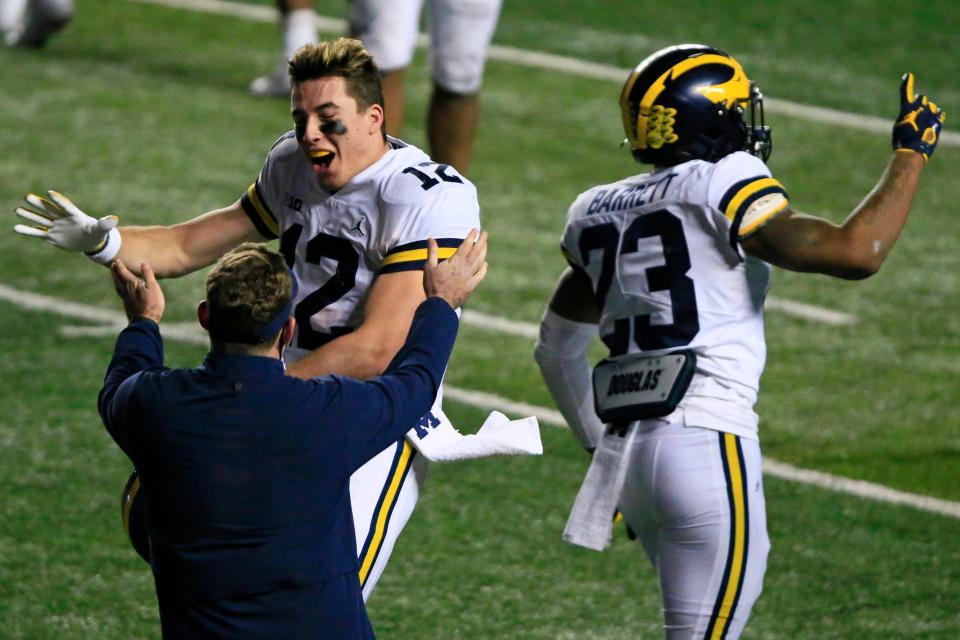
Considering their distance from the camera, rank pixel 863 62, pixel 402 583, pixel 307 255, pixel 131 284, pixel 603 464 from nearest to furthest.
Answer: pixel 131 284 < pixel 603 464 < pixel 307 255 < pixel 402 583 < pixel 863 62

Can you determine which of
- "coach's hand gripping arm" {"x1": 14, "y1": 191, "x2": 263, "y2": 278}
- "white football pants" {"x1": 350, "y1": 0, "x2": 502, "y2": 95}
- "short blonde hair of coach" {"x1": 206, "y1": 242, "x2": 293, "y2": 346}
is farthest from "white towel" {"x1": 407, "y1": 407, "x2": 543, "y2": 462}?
"white football pants" {"x1": 350, "y1": 0, "x2": 502, "y2": 95}

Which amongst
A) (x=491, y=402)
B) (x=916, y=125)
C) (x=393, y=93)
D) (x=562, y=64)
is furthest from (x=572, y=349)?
(x=562, y=64)

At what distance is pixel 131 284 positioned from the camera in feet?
11.9

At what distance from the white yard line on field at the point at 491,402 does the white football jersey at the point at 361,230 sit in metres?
2.47

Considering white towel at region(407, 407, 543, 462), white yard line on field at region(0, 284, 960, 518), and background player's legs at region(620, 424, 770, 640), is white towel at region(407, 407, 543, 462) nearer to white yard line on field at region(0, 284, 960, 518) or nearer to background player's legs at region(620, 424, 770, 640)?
background player's legs at region(620, 424, 770, 640)

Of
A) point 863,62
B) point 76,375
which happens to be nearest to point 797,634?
point 76,375

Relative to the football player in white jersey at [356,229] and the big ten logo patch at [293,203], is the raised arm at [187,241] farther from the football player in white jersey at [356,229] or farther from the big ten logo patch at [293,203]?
the big ten logo patch at [293,203]

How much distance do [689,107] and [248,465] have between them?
4.89ft

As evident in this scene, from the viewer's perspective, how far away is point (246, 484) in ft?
10.4

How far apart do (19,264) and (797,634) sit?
4.97 m

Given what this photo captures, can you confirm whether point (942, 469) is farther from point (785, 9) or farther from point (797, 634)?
point (785, 9)

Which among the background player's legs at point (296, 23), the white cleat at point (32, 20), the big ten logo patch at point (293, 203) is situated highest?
the big ten logo patch at point (293, 203)

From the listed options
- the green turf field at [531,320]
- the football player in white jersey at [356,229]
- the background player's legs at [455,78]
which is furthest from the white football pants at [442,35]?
the football player in white jersey at [356,229]

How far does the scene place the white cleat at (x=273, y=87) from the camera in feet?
37.1
